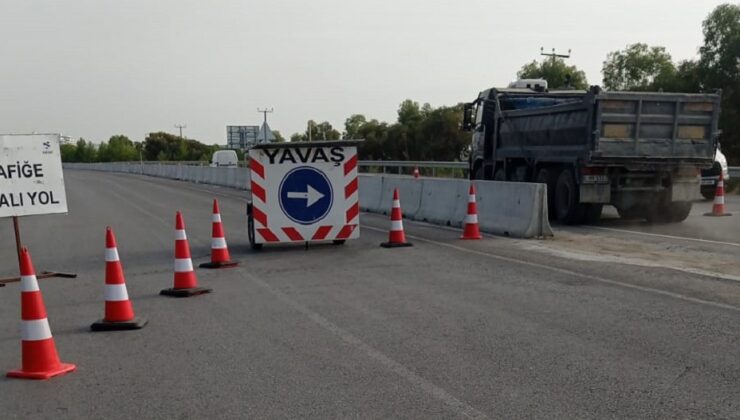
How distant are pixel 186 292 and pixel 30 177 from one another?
3.16 m

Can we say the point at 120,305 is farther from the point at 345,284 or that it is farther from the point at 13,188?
the point at 13,188

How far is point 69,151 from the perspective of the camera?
557ft

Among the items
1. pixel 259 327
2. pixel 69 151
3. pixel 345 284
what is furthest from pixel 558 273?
pixel 69 151

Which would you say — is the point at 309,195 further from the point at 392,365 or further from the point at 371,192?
the point at 371,192

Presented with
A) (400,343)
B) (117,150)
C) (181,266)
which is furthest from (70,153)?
(400,343)

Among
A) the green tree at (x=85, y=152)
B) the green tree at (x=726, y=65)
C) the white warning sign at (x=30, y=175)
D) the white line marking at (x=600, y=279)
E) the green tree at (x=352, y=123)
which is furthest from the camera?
the green tree at (x=85, y=152)

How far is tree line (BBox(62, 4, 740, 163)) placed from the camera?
124 ft

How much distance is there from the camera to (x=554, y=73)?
196 ft

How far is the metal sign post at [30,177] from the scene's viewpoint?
30.3 ft

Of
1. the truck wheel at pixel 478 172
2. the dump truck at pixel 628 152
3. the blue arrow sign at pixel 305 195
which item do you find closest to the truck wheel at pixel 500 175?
the truck wheel at pixel 478 172

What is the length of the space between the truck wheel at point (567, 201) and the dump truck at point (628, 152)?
0.02 m

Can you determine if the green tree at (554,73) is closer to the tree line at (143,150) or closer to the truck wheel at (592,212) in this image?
the truck wheel at (592,212)

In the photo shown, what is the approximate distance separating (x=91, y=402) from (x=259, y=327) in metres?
2.00

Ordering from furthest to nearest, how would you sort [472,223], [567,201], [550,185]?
[550,185]
[567,201]
[472,223]
